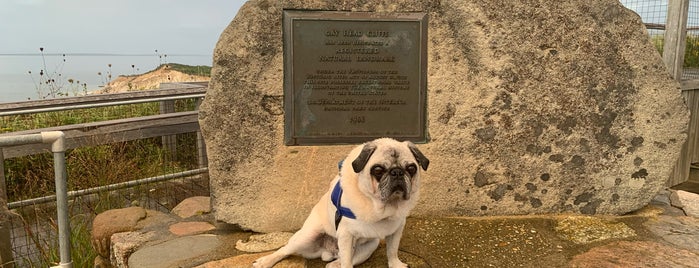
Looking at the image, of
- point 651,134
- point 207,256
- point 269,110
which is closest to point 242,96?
point 269,110

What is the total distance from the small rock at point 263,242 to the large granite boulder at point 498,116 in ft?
0.38

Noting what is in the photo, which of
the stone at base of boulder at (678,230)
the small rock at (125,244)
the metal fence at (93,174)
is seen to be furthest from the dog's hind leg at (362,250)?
the metal fence at (93,174)

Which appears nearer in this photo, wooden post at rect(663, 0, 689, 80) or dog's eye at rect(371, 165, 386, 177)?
dog's eye at rect(371, 165, 386, 177)

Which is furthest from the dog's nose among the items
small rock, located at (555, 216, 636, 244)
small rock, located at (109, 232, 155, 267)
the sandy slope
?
the sandy slope

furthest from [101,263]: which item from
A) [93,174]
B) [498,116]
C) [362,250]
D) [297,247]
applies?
[498,116]

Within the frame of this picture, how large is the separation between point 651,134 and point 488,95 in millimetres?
1503

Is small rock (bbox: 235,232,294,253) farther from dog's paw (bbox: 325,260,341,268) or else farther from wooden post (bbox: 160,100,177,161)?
wooden post (bbox: 160,100,177,161)

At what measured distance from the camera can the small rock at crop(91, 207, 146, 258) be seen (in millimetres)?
4426

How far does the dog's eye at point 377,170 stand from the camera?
281cm

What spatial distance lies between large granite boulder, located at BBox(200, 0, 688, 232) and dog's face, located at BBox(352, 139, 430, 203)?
1189mm

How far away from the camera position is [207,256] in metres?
3.60

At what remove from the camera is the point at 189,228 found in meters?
4.27

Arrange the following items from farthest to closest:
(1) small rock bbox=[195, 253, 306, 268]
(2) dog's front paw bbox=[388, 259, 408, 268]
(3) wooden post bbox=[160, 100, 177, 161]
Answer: (3) wooden post bbox=[160, 100, 177, 161] < (1) small rock bbox=[195, 253, 306, 268] < (2) dog's front paw bbox=[388, 259, 408, 268]

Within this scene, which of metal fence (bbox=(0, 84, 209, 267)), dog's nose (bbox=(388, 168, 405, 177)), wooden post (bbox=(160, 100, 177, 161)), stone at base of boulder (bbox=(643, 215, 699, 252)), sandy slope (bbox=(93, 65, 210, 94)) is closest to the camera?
dog's nose (bbox=(388, 168, 405, 177))
